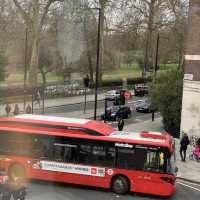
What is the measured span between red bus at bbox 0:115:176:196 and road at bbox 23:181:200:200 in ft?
0.89

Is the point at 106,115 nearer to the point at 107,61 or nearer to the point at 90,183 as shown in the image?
the point at 90,183

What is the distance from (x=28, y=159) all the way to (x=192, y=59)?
14.1 meters

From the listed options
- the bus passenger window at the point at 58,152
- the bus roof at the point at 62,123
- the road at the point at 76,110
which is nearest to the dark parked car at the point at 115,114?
the road at the point at 76,110

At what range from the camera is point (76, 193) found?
A: 17.3 m

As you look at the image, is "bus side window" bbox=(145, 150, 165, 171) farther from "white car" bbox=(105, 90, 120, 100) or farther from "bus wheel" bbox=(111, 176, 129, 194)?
"white car" bbox=(105, 90, 120, 100)

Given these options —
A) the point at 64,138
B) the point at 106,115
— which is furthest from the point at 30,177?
the point at 106,115

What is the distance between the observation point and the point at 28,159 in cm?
1814

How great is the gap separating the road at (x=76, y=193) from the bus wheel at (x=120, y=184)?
0.66 feet

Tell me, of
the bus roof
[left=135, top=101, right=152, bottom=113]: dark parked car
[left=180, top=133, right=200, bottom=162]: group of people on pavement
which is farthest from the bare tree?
the bus roof

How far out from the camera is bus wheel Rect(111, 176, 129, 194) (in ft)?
56.6

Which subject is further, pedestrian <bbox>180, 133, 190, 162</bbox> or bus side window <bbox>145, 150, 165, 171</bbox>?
pedestrian <bbox>180, 133, 190, 162</bbox>

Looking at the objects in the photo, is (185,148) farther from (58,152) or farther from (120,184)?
(58,152)

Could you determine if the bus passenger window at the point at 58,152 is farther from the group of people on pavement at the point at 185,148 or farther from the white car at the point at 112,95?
the white car at the point at 112,95

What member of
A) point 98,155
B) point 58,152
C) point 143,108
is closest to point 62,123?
point 58,152
